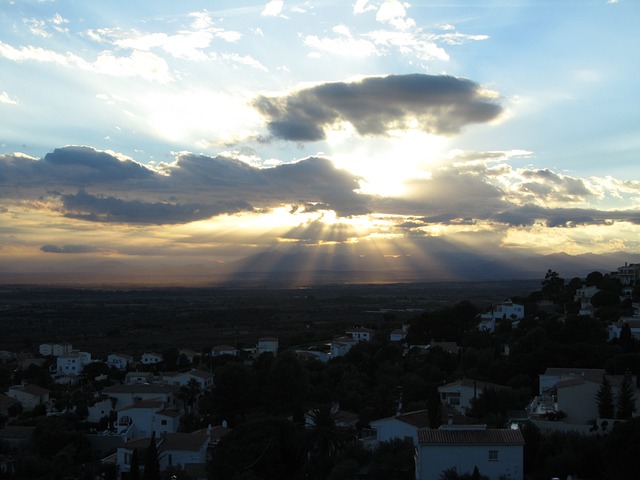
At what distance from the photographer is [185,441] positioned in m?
25.8

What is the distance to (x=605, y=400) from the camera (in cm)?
2212

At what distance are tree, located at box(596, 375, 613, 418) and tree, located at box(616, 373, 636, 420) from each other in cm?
29

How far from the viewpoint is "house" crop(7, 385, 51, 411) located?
36.7 meters

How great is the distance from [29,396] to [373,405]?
18.6 meters

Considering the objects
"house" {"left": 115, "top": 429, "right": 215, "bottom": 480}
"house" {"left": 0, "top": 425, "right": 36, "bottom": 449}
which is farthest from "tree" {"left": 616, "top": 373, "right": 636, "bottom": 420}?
"house" {"left": 0, "top": 425, "right": 36, "bottom": 449}

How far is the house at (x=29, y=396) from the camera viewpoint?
36.7 metres

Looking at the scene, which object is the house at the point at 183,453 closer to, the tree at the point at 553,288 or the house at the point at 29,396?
the house at the point at 29,396

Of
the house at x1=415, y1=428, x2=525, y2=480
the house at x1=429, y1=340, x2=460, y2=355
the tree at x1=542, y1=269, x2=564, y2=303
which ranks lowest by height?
the house at x1=415, y1=428, x2=525, y2=480

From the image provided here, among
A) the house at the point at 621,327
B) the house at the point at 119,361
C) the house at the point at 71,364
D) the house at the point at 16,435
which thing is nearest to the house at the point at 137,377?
the house at the point at 71,364

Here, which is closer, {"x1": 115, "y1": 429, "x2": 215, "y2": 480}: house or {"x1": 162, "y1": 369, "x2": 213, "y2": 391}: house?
{"x1": 115, "y1": 429, "x2": 215, "y2": 480}: house

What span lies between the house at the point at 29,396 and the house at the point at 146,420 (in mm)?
7627

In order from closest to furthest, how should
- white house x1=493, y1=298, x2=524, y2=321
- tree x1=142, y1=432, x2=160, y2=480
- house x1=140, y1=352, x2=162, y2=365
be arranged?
tree x1=142, y1=432, x2=160, y2=480
white house x1=493, y1=298, x2=524, y2=321
house x1=140, y1=352, x2=162, y2=365

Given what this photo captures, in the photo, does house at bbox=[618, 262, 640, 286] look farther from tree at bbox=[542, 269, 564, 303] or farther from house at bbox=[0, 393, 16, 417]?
house at bbox=[0, 393, 16, 417]

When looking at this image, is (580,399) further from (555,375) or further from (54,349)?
(54,349)
